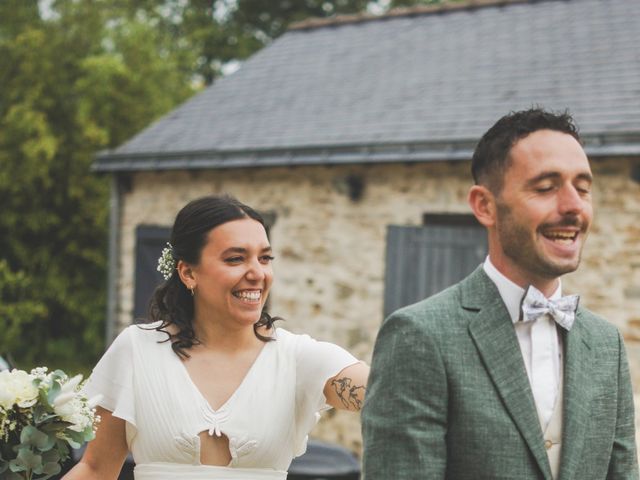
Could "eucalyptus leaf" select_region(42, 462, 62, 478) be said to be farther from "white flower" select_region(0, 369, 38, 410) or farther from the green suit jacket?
the green suit jacket

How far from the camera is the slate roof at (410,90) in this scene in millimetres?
9258

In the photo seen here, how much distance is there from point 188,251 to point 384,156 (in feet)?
20.8

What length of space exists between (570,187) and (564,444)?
55 cm

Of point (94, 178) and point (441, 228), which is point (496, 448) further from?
point (94, 178)

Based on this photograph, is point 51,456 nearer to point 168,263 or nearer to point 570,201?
point 168,263

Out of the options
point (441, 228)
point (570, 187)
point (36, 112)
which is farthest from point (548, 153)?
point (36, 112)

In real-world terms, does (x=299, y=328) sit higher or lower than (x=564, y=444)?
higher

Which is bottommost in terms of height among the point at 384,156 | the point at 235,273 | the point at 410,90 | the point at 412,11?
the point at 235,273

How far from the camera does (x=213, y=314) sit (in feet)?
10.5

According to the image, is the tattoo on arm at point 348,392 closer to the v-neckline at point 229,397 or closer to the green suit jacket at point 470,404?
the v-neckline at point 229,397

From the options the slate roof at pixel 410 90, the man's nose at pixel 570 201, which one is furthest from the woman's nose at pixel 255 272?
the slate roof at pixel 410 90

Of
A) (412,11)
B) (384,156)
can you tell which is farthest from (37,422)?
(412,11)

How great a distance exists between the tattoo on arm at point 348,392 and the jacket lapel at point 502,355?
859mm

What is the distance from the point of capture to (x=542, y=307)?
7.11ft
